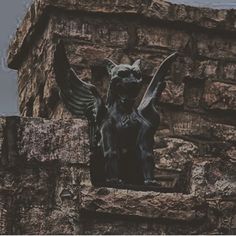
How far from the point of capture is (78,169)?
539cm

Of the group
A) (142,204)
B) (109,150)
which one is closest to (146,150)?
(109,150)

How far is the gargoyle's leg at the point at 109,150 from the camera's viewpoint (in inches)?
233

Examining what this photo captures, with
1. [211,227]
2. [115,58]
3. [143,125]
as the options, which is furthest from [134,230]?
[115,58]

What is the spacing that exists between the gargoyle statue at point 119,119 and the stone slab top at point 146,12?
2.42 metres

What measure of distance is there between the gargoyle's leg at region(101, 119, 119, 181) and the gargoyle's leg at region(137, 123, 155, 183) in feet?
0.43

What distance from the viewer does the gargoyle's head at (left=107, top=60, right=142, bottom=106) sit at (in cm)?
657

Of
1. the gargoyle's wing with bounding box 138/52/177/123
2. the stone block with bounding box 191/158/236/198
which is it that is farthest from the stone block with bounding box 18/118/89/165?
the gargoyle's wing with bounding box 138/52/177/123

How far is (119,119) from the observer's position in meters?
6.54

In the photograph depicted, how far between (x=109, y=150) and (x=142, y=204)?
86cm

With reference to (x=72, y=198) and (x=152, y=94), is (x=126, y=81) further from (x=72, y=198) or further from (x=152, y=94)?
(x=72, y=198)

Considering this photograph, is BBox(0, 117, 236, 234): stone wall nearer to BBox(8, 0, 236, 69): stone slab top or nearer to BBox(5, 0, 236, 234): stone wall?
BBox(5, 0, 236, 234): stone wall

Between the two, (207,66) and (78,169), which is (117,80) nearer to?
(78,169)

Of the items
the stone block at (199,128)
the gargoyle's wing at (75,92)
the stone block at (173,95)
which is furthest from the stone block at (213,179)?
the stone block at (173,95)

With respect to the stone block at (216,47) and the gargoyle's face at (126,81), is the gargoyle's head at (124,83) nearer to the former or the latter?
the gargoyle's face at (126,81)
